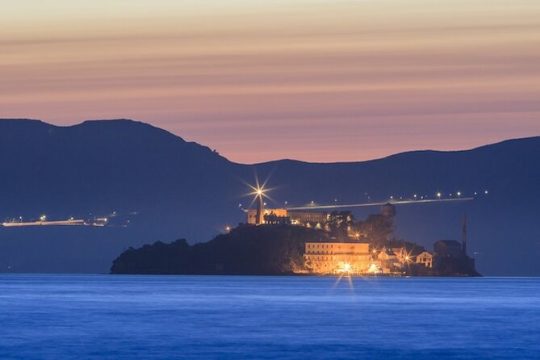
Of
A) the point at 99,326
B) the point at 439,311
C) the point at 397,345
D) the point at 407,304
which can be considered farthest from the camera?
the point at 407,304

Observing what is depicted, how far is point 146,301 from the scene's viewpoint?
14650 centimetres

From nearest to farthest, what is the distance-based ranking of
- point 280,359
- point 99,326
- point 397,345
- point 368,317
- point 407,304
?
1. point 280,359
2. point 397,345
3. point 99,326
4. point 368,317
5. point 407,304

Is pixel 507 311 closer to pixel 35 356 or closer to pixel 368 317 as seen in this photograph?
pixel 368 317

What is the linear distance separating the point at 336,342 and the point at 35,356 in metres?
17.0

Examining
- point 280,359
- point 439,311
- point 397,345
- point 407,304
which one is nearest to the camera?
point 280,359

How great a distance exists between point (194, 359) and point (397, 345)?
44.2ft

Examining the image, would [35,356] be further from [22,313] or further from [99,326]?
[22,313]

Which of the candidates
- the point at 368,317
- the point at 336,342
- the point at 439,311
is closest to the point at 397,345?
the point at 336,342

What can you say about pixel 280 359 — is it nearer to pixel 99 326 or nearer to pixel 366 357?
pixel 366 357

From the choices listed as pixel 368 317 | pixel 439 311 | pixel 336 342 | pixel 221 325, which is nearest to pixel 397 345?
pixel 336 342

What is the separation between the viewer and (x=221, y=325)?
102 metres

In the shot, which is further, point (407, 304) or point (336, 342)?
point (407, 304)

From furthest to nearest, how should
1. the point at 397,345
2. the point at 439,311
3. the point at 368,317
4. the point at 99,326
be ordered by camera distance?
the point at 439,311, the point at 368,317, the point at 99,326, the point at 397,345

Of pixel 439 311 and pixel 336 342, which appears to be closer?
pixel 336 342
